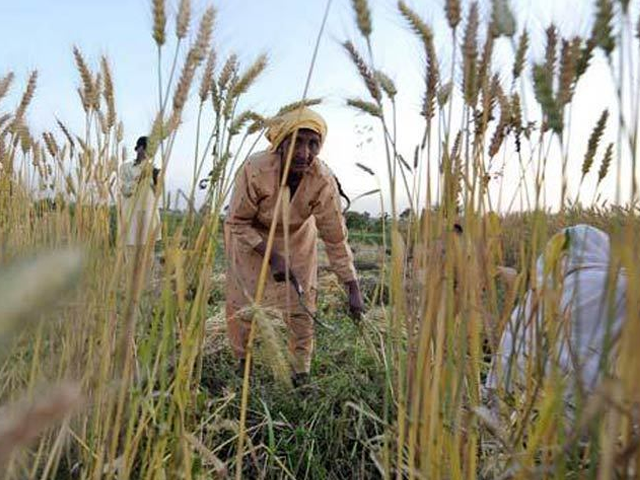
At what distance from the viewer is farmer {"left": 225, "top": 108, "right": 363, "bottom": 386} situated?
2.83m

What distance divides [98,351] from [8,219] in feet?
2.98

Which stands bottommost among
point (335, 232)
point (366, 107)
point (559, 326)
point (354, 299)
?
point (354, 299)

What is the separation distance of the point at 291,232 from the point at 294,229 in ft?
0.07

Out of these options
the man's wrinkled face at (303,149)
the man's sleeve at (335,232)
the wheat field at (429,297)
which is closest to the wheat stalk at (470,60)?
the wheat field at (429,297)

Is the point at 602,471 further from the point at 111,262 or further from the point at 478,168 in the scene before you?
the point at 111,262

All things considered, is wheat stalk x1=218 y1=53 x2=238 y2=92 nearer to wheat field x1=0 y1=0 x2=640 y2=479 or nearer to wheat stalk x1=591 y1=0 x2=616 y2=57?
wheat field x1=0 y1=0 x2=640 y2=479

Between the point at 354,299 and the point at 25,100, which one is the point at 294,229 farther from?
the point at 25,100

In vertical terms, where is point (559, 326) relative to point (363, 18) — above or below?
below

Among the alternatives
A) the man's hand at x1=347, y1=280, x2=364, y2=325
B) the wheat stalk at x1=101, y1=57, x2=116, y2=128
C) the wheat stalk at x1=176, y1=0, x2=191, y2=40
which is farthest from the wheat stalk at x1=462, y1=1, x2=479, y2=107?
the man's hand at x1=347, y1=280, x2=364, y2=325

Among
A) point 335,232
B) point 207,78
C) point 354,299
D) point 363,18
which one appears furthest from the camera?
point 335,232

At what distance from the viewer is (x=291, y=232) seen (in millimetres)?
3160

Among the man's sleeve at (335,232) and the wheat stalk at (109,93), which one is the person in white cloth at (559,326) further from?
the man's sleeve at (335,232)

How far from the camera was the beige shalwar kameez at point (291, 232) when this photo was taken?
2.94 metres

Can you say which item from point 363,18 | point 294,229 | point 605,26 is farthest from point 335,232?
point 605,26
